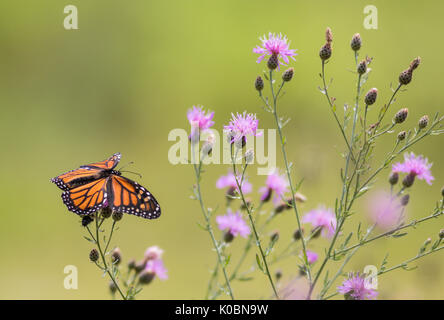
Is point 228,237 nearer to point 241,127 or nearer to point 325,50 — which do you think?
point 241,127

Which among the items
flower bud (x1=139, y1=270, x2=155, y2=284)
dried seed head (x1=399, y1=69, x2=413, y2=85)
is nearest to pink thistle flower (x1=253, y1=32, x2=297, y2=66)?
dried seed head (x1=399, y1=69, x2=413, y2=85)

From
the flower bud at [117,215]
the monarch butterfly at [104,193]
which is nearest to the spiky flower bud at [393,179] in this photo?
the monarch butterfly at [104,193]

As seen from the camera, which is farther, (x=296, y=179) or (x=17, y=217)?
(x=17, y=217)

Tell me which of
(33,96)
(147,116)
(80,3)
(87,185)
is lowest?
(87,185)

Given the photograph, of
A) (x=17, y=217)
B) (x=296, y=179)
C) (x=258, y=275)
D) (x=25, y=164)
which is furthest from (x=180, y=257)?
(x=25, y=164)

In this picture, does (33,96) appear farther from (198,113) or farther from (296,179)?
(198,113)
